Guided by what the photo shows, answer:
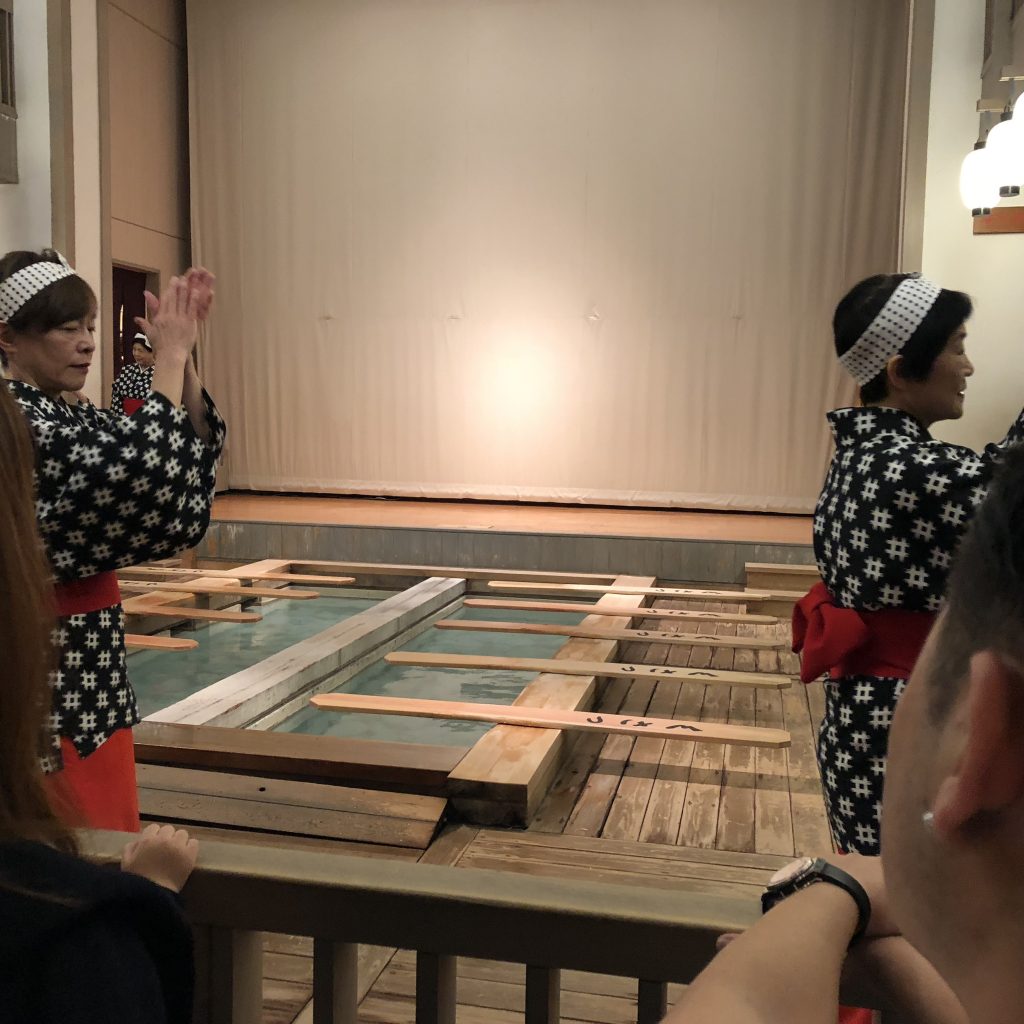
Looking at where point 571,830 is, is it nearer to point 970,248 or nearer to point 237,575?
point 237,575

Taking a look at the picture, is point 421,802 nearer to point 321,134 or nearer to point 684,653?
point 684,653

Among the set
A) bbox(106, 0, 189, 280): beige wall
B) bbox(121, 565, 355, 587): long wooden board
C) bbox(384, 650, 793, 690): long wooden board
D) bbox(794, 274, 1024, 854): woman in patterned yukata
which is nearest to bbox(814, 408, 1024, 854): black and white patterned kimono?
bbox(794, 274, 1024, 854): woman in patterned yukata

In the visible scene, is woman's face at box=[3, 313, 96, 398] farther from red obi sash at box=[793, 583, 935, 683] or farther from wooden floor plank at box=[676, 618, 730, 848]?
wooden floor plank at box=[676, 618, 730, 848]

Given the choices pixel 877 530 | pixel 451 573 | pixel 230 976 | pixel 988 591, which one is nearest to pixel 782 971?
pixel 988 591

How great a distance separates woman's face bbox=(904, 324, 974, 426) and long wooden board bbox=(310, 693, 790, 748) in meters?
1.47

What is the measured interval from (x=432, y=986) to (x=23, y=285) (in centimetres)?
123

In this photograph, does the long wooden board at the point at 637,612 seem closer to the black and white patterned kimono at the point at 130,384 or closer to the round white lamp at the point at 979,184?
the round white lamp at the point at 979,184

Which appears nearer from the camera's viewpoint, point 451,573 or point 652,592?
point 652,592

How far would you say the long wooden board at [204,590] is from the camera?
4688 millimetres

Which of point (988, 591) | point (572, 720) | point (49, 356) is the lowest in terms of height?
point (572, 720)

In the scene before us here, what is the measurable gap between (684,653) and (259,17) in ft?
22.1

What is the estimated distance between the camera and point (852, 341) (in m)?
1.49

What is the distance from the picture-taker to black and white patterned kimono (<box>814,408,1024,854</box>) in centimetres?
130

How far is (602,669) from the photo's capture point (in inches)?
137
